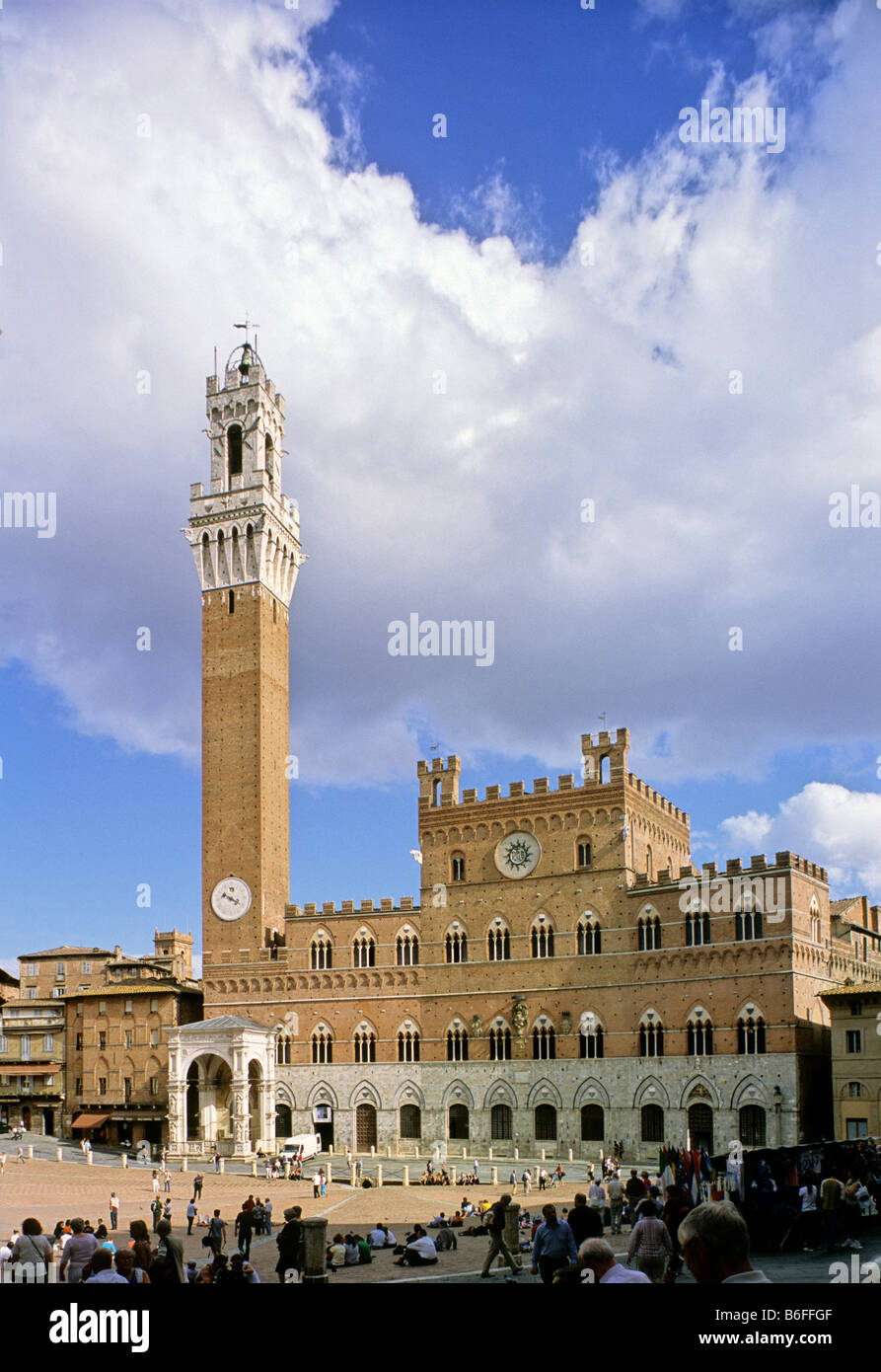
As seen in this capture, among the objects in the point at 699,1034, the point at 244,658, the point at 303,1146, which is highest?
the point at 244,658

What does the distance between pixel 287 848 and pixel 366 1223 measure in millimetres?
31361

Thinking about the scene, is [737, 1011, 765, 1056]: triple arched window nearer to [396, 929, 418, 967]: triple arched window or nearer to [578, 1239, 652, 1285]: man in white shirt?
[396, 929, 418, 967]: triple arched window

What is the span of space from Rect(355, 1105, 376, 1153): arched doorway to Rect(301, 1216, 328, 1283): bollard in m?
41.5

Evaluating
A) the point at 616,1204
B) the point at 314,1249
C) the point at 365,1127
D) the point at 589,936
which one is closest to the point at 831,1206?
the point at 616,1204

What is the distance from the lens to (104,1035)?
6309 cm

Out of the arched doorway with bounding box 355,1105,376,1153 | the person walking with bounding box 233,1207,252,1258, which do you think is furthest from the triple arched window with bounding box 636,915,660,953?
the person walking with bounding box 233,1207,252,1258

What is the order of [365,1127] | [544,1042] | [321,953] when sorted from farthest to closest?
[321,953], [365,1127], [544,1042]

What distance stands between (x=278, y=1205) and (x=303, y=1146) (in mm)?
15815

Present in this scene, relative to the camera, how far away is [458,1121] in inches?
2240

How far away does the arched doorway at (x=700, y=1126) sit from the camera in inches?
1966

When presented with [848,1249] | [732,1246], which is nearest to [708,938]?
[848,1249]

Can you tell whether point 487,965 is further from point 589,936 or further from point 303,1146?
point 303,1146

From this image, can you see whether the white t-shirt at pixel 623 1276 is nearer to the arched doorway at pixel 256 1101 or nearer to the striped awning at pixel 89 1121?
the arched doorway at pixel 256 1101
